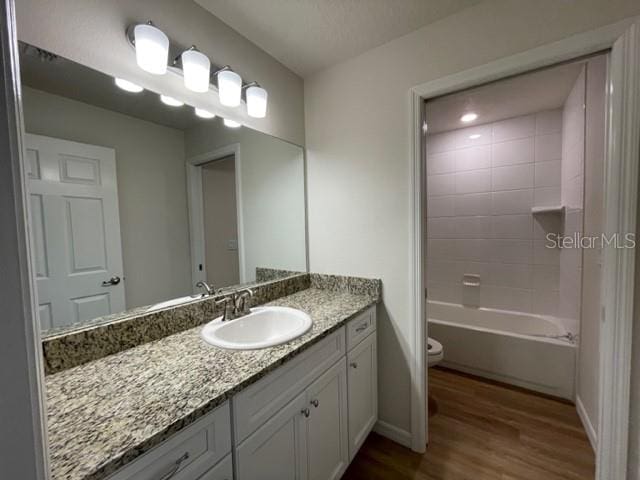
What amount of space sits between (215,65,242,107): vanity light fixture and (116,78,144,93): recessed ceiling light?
0.36 metres

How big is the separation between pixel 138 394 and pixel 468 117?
2979mm

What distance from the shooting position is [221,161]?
4.95 feet

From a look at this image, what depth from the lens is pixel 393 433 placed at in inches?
65.6

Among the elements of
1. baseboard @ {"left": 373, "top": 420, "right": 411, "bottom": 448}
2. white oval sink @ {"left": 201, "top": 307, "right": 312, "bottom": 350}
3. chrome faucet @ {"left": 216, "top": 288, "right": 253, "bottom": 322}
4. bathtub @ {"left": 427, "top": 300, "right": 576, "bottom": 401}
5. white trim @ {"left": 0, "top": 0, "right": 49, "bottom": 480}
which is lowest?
baseboard @ {"left": 373, "top": 420, "right": 411, "bottom": 448}

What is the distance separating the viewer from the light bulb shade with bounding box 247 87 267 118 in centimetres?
147

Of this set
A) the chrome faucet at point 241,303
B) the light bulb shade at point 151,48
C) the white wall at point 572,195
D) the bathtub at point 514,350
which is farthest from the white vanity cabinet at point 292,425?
the white wall at point 572,195

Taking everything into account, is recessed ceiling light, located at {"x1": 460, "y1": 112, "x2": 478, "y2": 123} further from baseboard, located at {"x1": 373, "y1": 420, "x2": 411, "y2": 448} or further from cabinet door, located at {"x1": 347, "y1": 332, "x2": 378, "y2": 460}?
baseboard, located at {"x1": 373, "y1": 420, "x2": 411, "y2": 448}

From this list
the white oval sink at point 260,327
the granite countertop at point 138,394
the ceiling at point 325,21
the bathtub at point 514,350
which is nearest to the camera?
the granite countertop at point 138,394

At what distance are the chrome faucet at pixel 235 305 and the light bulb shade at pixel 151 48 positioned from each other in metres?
1.01

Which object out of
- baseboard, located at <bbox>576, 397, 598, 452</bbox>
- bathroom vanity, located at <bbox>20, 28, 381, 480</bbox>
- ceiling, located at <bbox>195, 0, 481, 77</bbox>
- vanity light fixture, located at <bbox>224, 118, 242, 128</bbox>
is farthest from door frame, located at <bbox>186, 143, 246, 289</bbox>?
baseboard, located at <bbox>576, 397, 598, 452</bbox>

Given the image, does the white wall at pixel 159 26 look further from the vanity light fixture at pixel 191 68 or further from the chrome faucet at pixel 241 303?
the chrome faucet at pixel 241 303

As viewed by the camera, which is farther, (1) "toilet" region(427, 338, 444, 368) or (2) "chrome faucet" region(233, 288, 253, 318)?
(1) "toilet" region(427, 338, 444, 368)

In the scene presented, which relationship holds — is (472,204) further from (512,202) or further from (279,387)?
(279,387)

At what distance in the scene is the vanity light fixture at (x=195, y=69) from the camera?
1.17 metres
